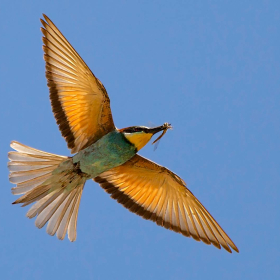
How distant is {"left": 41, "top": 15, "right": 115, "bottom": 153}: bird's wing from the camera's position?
300 inches

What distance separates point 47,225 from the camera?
25.9 ft

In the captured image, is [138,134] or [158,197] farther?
[158,197]

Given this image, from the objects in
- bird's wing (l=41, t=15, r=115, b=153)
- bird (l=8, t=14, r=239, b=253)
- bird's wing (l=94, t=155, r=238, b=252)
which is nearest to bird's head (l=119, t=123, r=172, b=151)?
bird (l=8, t=14, r=239, b=253)

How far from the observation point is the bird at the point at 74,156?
25.1ft

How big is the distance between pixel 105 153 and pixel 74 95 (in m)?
0.76

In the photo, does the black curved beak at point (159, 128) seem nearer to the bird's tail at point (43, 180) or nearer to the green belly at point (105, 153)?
the green belly at point (105, 153)

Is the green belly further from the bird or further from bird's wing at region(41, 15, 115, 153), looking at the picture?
bird's wing at region(41, 15, 115, 153)

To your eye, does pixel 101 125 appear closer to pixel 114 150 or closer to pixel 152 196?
pixel 114 150

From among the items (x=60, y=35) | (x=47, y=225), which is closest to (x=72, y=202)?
(x=47, y=225)

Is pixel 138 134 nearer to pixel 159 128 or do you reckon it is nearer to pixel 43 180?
pixel 159 128

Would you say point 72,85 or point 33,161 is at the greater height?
point 72,85

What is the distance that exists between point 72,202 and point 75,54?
170 centimetres

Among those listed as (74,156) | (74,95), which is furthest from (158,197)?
(74,95)

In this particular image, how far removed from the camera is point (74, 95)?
782cm
